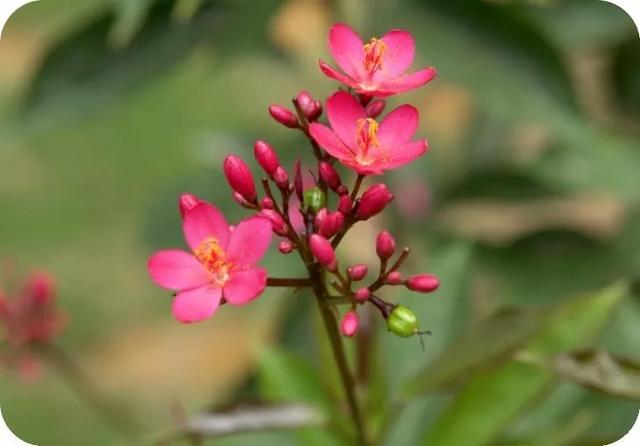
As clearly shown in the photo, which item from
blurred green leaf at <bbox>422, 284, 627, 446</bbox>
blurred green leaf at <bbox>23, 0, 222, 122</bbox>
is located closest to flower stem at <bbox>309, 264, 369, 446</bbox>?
blurred green leaf at <bbox>422, 284, 627, 446</bbox>

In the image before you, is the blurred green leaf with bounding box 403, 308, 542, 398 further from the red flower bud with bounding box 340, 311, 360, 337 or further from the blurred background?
the red flower bud with bounding box 340, 311, 360, 337

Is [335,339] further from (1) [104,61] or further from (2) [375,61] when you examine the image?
(1) [104,61]

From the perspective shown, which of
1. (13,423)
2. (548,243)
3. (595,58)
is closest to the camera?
(548,243)

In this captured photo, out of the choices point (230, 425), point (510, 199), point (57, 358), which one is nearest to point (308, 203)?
point (230, 425)

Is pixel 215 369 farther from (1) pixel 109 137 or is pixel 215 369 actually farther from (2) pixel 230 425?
(2) pixel 230 425

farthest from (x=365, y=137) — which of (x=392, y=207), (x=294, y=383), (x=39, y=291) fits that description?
(x=392, y=207)

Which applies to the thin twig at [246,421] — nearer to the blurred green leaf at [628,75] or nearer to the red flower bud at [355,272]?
the red flower bud at [355,272]

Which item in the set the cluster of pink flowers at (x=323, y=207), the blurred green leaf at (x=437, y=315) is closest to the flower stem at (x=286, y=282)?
the cluster of pink flowers at (x=323, y=207)

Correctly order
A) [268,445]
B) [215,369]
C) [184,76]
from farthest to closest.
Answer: [184,76], [215,369], [268,445]

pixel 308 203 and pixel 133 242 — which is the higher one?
pixel 308 203
